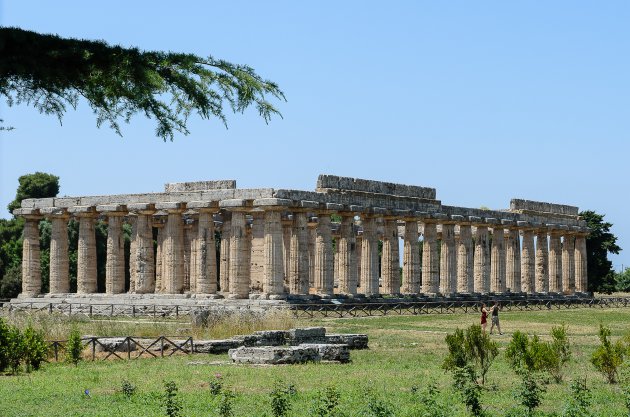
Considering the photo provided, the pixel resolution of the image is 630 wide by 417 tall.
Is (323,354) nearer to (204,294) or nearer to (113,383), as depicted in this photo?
(113,383)

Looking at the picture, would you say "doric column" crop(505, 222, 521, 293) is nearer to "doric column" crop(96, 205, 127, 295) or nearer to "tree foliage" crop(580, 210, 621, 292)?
"tree foliage" crop(580, 210, 621, 292)

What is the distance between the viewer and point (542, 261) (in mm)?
82625

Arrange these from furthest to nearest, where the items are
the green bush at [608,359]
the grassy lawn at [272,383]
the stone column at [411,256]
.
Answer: the stone column at [411,256]
the green bush at [608,359]
the grassy lawn at [272,383]

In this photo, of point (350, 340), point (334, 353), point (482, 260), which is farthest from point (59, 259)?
point (334, 353)

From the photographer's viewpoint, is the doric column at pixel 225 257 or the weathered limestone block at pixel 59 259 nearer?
the doric column at pixel 225 257

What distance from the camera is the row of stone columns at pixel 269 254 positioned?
5834 cm

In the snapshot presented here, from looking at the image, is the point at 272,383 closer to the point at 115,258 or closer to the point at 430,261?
the point at 115,258

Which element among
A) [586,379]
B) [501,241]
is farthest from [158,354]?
[501,241]

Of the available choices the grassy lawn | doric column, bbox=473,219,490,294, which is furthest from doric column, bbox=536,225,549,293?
the grassy lawn

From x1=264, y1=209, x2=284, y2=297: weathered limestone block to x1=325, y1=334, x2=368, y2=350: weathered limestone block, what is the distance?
74.2 feet

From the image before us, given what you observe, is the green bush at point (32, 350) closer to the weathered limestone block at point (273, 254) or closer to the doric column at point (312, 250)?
the weathered limestone block at point (273, 254)

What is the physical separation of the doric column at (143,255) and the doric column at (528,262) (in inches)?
1224

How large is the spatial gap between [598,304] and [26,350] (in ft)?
182

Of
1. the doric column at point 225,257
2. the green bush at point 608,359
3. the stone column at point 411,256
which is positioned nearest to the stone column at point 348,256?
the stone column at point 411,256
